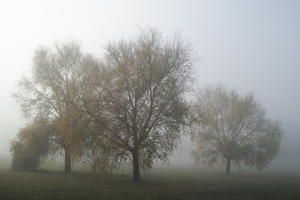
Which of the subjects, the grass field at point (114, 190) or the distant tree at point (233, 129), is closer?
the grass field at point (114, 190)

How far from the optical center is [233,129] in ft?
154

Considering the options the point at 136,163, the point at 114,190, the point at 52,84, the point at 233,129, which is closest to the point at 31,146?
the point at 52,84

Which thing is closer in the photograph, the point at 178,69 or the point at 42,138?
the point at 178,69

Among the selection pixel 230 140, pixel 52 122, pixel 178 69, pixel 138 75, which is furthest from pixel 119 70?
pixel 230 140

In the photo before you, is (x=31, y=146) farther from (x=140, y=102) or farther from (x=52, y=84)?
(x=140, y=102)

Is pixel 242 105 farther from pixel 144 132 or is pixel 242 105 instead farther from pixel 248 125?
pixel 144 132

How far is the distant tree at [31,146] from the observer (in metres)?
34.2

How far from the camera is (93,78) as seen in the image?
26.8 metres

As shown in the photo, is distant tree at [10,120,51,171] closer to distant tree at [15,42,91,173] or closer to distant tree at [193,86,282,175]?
distant tree at [15,42,91,173]

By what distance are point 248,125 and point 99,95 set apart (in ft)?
102

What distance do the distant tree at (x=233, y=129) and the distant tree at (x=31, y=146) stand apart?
2481 cm

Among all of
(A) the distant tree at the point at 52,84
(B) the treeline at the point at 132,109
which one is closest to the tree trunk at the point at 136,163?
(B) the treeline at the point at 132,109

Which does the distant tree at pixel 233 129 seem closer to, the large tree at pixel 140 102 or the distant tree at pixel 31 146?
the large tree at pixel 140 102

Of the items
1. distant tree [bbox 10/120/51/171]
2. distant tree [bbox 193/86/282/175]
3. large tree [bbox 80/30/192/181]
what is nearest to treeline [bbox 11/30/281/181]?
large tree [bbox 80/30/192/181]
